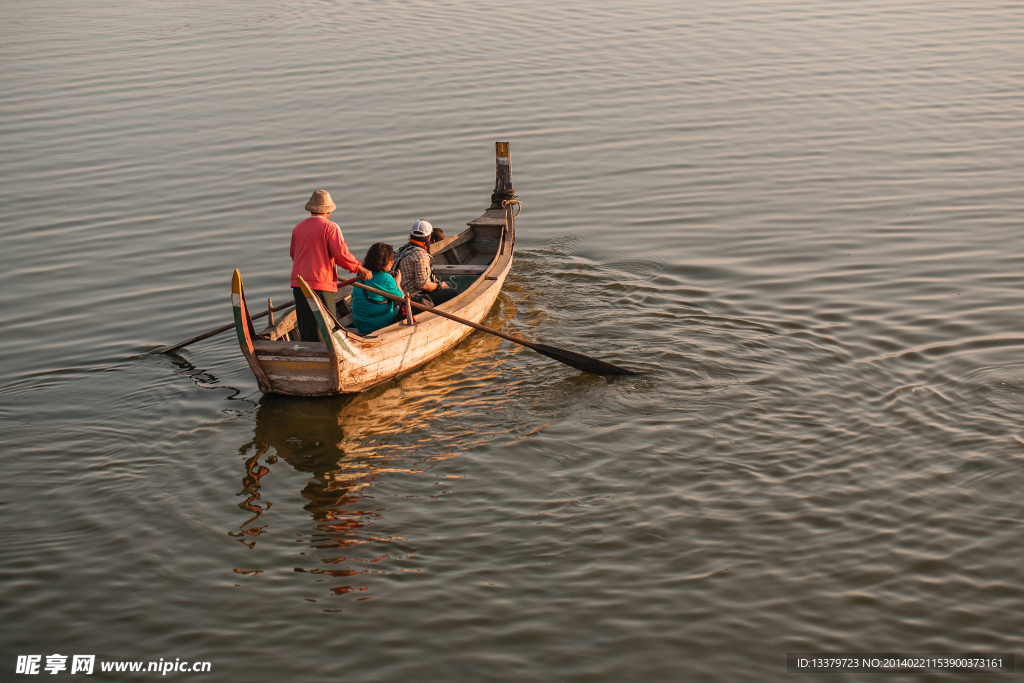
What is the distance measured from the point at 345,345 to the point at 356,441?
3.20 ft

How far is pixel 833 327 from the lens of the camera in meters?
10.9

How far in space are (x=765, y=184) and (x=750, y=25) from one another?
12.6 m

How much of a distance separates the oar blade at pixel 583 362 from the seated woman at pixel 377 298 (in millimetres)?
1684

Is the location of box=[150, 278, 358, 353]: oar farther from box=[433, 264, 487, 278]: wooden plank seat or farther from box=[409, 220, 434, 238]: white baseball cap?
box=[433, 264, 487, 278]: wooden plank seat

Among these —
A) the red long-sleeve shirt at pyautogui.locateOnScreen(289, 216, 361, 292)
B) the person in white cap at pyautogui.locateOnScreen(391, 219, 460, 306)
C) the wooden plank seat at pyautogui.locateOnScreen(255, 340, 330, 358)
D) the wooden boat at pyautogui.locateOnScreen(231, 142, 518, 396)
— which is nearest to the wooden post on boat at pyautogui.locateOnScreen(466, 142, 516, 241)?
the wooden boat at pyautogui.locateOnScreen(231, 142, 518, 396)

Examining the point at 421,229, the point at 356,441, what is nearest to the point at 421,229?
the point at 421,229

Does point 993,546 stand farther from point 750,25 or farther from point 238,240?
point 750,25

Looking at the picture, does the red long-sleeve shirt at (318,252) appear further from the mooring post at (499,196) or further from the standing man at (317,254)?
the mooring post at (499,196)

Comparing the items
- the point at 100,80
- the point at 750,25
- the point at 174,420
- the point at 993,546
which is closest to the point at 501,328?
the point at 174,420

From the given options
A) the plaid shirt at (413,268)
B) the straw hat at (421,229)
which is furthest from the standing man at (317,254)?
the straw hat at (421,229)

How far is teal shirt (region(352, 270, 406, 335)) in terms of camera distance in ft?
34.0

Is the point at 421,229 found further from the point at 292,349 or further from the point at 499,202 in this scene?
the point at 499,202

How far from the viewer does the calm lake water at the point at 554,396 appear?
6586 millimetres

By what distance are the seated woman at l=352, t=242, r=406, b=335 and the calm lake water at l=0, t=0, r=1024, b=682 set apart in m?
0.85
